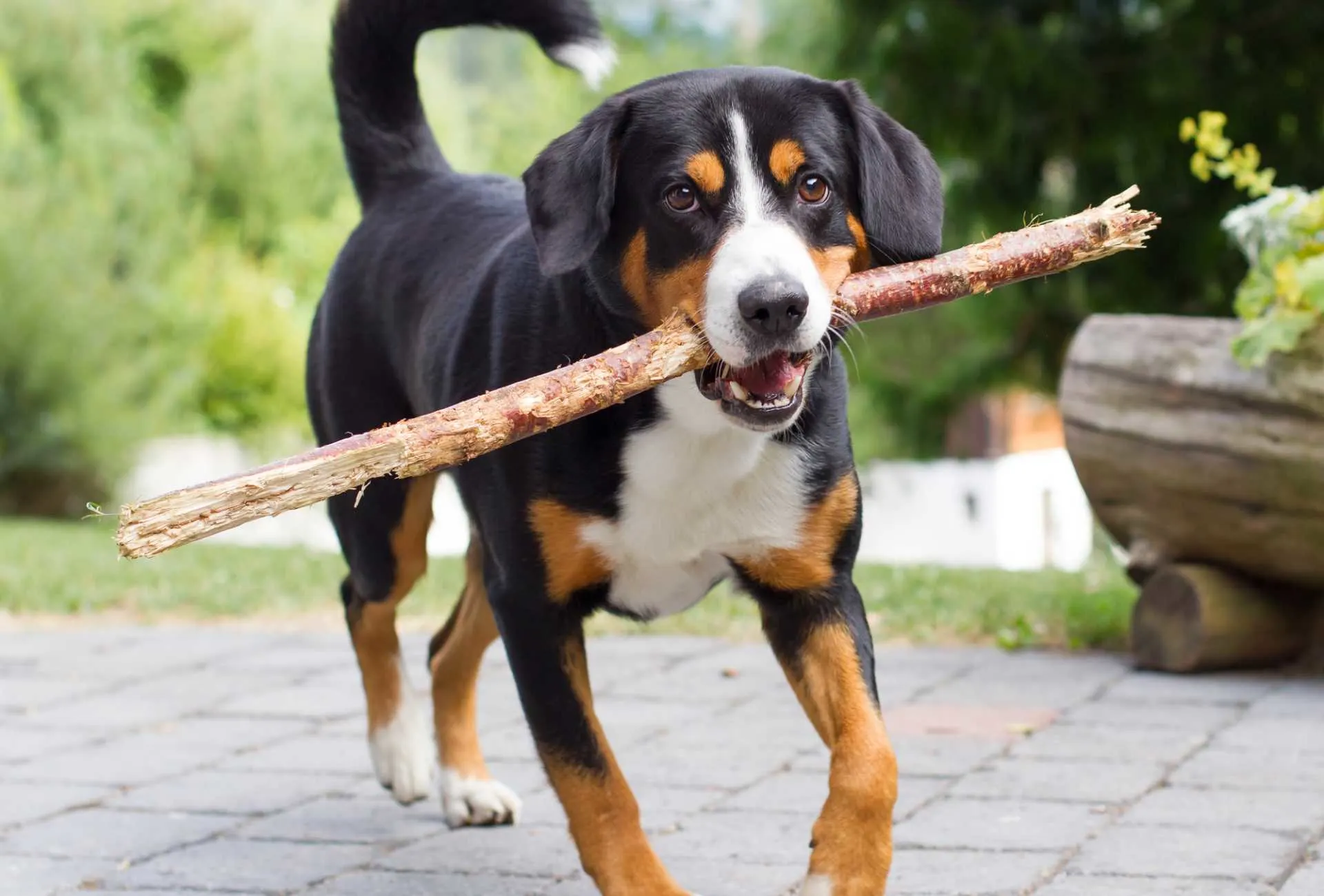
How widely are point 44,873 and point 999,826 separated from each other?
81.3 inches

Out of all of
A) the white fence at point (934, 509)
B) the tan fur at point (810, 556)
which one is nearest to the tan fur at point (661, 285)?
the tan fur at point (810, 556)

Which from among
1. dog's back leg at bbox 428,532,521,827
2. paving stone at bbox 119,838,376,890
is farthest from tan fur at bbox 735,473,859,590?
paving stone at bbox 119,838,376,890

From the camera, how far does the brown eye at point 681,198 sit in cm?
313

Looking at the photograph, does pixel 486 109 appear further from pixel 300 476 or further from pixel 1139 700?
pixel 300 476

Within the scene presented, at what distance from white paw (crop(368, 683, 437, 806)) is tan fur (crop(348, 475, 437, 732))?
0.10ft

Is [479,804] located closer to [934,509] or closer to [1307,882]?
[1307,882]

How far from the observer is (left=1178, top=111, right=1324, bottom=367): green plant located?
507 cm

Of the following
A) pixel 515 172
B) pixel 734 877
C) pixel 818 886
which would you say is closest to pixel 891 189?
pixel 818 886

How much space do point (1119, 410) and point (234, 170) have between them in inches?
660

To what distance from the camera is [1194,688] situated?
524 cm

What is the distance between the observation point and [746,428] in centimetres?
311

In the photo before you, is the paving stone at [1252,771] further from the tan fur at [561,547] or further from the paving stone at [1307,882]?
the tan fur at [561,547]

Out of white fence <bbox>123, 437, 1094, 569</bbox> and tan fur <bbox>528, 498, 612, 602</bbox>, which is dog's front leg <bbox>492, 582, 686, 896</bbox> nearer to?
tan fur <bbox>528, 498, 612, 602</bbox>

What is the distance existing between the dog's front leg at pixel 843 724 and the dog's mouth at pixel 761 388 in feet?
1.38
